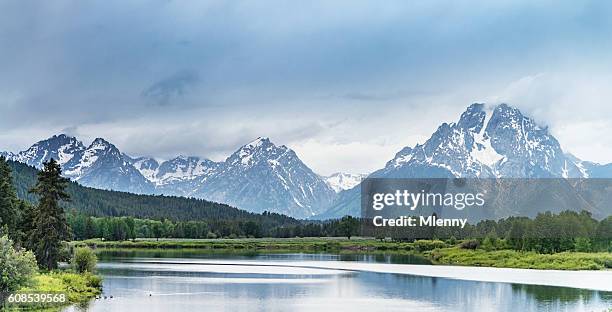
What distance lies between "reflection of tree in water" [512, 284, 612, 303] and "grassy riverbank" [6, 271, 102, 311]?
38.9 metres

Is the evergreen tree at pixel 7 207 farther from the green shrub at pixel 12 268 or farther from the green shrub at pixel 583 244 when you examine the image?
the green shrub at pixel 583 244

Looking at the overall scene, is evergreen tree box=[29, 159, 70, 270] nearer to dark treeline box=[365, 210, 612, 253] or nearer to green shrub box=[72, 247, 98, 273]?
green shrub box=[72, 247, 98, 273]

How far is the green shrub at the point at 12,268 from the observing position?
59.2 meters

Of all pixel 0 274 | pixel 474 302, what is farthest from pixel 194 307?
pixel 474 302

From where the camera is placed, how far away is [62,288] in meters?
69.4

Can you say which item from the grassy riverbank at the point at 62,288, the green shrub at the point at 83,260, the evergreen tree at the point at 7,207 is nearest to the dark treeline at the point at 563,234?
the green shrub at the point at 83,260

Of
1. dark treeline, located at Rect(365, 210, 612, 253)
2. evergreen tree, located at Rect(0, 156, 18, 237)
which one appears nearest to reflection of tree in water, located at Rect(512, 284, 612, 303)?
evergreen tree, located at Rect(0, 156, 18, 237)

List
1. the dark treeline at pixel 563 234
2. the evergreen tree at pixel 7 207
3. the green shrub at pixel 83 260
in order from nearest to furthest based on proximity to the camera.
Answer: the green shrub at pixel 83 260
the evergreen tree at pixel 7 207
the dark treeline at pixel 563 234

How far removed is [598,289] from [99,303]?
164 ft

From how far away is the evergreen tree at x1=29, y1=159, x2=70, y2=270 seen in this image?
85.2 metres

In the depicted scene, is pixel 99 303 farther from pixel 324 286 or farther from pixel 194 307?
pixel 324 286

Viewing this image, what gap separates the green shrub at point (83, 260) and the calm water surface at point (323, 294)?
2.53 metres

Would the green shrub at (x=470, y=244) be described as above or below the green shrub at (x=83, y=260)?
above

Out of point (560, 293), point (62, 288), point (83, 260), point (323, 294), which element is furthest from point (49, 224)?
point (560, 293)
